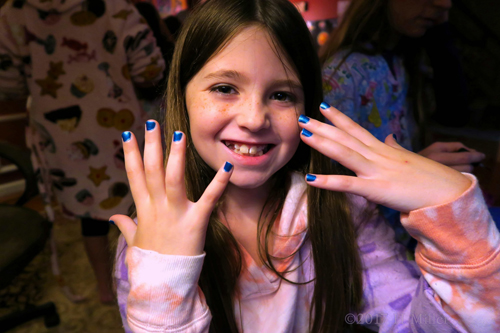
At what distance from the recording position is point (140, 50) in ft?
3.06

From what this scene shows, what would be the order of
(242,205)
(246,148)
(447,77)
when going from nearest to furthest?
(246,148)
(242,205)
(447,77)

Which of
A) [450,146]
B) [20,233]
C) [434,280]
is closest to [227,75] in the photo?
[434,280]

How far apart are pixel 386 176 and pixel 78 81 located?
824mm

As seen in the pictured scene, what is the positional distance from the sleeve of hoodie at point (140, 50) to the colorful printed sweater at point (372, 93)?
0.52 metres

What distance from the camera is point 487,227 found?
41cm

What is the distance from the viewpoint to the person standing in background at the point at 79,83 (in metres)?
0.82

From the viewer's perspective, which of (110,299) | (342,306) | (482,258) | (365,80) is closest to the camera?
(482,258)

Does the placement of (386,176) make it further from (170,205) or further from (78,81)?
(78,81)


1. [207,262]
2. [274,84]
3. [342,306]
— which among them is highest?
[274,84]

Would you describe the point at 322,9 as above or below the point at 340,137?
above

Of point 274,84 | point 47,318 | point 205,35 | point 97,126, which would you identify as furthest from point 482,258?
point 47,318

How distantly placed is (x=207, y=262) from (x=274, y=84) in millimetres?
344

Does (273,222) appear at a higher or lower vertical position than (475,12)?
lower

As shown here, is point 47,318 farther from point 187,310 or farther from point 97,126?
point 187,310
